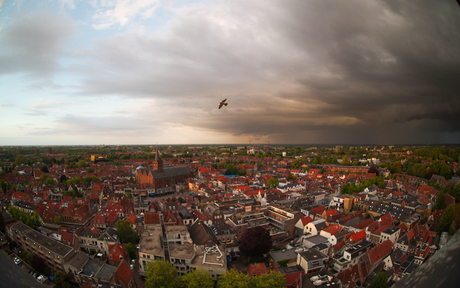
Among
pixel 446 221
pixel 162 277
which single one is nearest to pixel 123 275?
pixel 162 277

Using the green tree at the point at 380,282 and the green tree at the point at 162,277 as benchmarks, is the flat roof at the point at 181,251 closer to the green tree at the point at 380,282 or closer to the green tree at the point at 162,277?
→ the green tree at the point at 162,277

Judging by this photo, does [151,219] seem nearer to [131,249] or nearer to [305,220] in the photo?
[131,249]

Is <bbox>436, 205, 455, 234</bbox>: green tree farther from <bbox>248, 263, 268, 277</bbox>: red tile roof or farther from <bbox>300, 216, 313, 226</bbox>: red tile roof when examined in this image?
<bbox>248, 263, 268, 277</bbox>: red tile roof

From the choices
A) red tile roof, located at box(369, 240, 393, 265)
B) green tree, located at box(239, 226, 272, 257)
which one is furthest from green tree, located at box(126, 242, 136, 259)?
red tile roof, located at box(369, 240, 393, 265)

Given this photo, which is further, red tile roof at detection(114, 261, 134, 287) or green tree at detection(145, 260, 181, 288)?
red tile roof at detection(114, 261, 134, 287)

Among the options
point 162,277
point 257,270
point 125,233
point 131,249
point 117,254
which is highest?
point 162,277

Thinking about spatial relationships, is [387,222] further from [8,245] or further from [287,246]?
[8,245]

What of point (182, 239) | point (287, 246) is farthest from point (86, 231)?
point (287, 246)

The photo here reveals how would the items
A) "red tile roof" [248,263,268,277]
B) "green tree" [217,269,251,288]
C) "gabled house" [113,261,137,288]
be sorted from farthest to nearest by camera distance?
"red tile roof" [248,263,268,277]
"gabled house" [113,261,137,288]
"green tree" [217,269,251,288]
